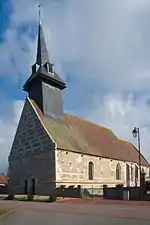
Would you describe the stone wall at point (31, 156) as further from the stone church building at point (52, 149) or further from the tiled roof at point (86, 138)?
the tiled roof at point (86, 138)

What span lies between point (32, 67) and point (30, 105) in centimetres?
703

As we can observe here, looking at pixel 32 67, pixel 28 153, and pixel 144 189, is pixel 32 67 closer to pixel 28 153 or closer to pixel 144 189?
pixel 28 153

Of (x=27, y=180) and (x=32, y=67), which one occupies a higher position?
(x=32, y=67)

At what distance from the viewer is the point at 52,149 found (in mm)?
40406

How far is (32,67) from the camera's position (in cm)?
4900

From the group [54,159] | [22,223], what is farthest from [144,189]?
[22,223]

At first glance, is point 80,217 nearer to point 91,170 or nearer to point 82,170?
point 82,170

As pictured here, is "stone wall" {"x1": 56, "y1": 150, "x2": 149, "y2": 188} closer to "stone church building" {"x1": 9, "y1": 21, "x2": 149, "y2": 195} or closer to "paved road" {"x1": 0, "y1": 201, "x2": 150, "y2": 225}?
"stone church building" {"x1": 9, "y1": 21, "x2": 149, "y2": 195}

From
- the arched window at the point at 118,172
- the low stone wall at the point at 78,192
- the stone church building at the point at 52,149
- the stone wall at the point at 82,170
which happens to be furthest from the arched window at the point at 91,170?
the low stone wall at the point at 78,192

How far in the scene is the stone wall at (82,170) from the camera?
40.4 m

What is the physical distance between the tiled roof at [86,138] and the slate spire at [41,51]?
23.8ft

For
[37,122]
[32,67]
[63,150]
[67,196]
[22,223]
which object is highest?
[32,67]

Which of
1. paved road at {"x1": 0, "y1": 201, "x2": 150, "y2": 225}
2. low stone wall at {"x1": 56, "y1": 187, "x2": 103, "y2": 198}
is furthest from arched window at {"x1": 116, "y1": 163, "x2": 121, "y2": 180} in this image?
paved road at {"x1": 0, "y1": 201, "x2": 150, "y2": 225}

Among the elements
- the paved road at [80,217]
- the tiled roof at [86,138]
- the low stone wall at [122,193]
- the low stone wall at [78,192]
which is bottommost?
the low stone wall at [78,192]
